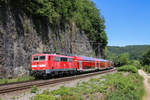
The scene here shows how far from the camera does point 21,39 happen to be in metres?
21.9

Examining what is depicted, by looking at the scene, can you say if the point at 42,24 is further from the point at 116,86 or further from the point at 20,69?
the point at 116,86

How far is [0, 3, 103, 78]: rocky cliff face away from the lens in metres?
19.0

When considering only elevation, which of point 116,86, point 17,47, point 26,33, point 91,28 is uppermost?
point 91,28

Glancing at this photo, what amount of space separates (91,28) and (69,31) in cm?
1629

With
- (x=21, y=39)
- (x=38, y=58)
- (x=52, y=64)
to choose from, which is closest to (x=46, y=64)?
(x=52, y=64)

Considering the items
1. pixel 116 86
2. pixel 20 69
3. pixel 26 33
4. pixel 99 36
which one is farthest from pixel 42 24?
pixel 99 36

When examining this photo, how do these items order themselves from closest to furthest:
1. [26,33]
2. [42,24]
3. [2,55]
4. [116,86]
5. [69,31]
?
1. [116,86]
2. [2,55]
3. [26,33]
4. [42,24]
5. [69,31]

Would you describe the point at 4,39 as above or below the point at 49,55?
above

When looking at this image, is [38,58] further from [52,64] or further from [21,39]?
[21,39]

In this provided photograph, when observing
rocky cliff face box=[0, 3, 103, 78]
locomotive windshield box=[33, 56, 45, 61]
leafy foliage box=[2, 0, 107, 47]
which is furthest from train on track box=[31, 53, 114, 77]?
leafy foliage box=[2, 0, 107, 47]

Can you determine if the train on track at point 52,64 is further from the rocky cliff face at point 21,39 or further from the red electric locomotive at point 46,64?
the rocky cliff face at point 21,39

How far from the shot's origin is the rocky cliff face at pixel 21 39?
1898 centimetres

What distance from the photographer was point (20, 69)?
20719 millimetres

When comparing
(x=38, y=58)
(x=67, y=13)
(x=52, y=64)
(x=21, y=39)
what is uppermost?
(x=67, y=13)
